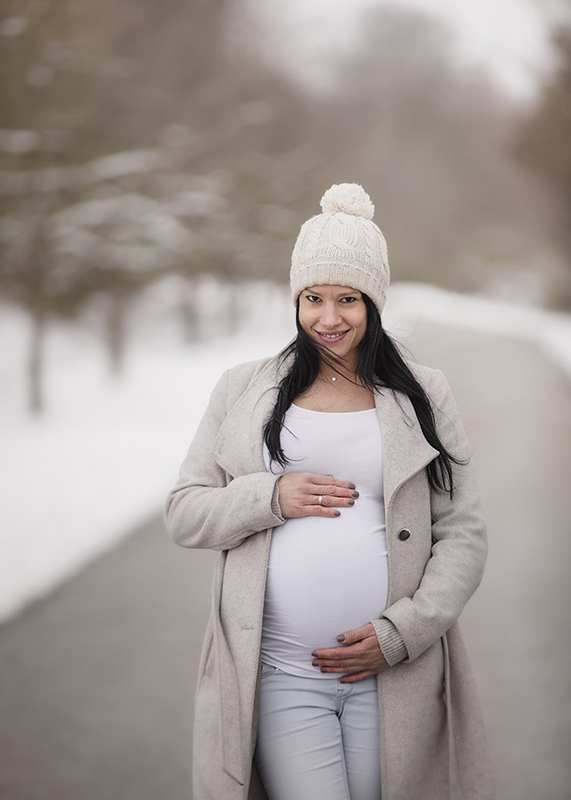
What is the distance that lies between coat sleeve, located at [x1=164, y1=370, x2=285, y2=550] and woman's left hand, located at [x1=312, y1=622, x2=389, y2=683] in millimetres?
227

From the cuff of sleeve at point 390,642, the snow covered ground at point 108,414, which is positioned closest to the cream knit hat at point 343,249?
the cuff of sleeve at point 390,642

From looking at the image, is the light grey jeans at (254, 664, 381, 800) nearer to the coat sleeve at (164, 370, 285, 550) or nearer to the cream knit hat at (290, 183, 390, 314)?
the coat sleeve at (164, 370, 285, 550)

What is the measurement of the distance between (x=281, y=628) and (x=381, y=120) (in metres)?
2.89

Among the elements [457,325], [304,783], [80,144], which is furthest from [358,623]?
[80,144]

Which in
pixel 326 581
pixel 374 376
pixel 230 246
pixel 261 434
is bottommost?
pixel 326 581

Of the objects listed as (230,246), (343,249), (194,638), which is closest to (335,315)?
(343,249)

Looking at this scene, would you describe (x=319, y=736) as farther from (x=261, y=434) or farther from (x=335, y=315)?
(x=335, y=315)

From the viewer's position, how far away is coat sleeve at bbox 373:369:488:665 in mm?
1226

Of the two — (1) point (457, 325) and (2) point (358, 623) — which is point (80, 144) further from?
(2) point (358, 623)

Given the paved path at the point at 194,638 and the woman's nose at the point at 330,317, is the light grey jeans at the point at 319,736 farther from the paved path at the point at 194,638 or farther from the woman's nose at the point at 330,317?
the paved path at the point at 194,638

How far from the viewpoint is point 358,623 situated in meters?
1.27

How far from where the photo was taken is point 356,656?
1230 mm

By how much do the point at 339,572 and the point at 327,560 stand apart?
3cm

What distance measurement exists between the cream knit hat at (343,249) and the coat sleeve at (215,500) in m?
0.28
